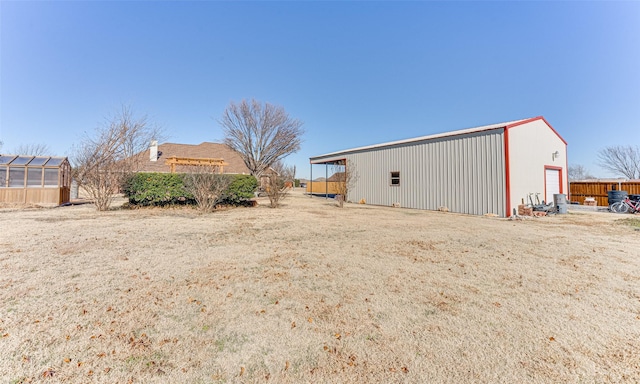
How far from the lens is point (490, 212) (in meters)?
10.8

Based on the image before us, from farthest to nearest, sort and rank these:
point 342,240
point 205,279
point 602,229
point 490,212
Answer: point 490,212, point 602,229, point 342,240, point 205,279

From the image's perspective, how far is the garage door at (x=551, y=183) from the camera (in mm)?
13024

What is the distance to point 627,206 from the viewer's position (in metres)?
12.1

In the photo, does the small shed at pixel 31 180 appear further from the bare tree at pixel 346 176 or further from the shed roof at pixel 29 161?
the bare tree at pixel 346 176

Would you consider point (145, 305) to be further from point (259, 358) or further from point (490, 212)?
point (490, 212)

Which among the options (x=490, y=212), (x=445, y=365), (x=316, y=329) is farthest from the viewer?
(x=490, y=212)

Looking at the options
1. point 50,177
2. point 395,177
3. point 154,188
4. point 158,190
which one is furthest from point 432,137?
point 50,177

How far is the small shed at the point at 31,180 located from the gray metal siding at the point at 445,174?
17.1 m

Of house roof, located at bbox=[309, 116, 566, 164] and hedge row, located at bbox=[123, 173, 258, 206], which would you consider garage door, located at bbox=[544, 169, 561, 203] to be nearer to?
house roof, located at bbox=[309, 116, 566, 164]

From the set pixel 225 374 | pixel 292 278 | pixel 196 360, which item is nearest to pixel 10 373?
pixel 196 360

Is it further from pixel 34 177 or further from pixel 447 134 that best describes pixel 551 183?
pixel 34 177

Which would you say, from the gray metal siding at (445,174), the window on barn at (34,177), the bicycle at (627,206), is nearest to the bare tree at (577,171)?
the bicycle at (627,206)

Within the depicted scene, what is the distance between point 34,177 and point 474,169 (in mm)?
21257

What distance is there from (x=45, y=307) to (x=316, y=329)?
297 cm
